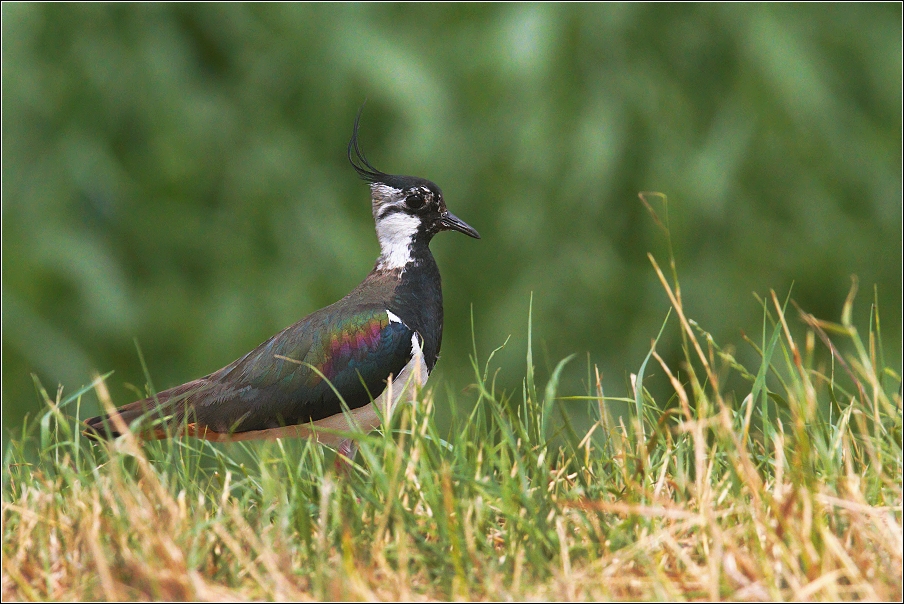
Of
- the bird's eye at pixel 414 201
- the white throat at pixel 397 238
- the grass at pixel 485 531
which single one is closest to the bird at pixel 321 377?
the white throat at pixel 397 238

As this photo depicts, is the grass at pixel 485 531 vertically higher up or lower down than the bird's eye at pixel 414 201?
lower down

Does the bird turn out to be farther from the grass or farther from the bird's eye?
the grass

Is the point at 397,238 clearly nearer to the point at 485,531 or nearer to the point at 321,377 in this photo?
the point at 321,377

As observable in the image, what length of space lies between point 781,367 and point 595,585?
390 cm

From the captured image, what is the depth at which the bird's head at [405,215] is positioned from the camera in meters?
4.04

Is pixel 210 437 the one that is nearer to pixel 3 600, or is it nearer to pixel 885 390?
pixel 3 600

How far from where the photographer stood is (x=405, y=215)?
13.3 feet

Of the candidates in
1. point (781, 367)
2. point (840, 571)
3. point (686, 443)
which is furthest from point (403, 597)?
point (781, 367)

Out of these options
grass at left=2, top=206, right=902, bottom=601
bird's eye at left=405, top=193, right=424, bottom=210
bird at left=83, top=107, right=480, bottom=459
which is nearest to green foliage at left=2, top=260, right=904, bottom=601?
grass at left=2, top=206, right=902, bottom=601

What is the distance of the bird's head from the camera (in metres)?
4.04

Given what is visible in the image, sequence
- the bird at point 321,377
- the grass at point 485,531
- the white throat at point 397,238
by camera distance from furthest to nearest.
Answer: the white throat at point 397,238
the bird at point 321,377
the grass at point 485,531

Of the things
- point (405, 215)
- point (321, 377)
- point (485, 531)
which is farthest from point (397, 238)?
point (485, 531)

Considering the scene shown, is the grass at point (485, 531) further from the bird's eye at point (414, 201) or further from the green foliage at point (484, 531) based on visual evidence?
the bird's eye at point (414, 201)

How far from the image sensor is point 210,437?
3.79 m
